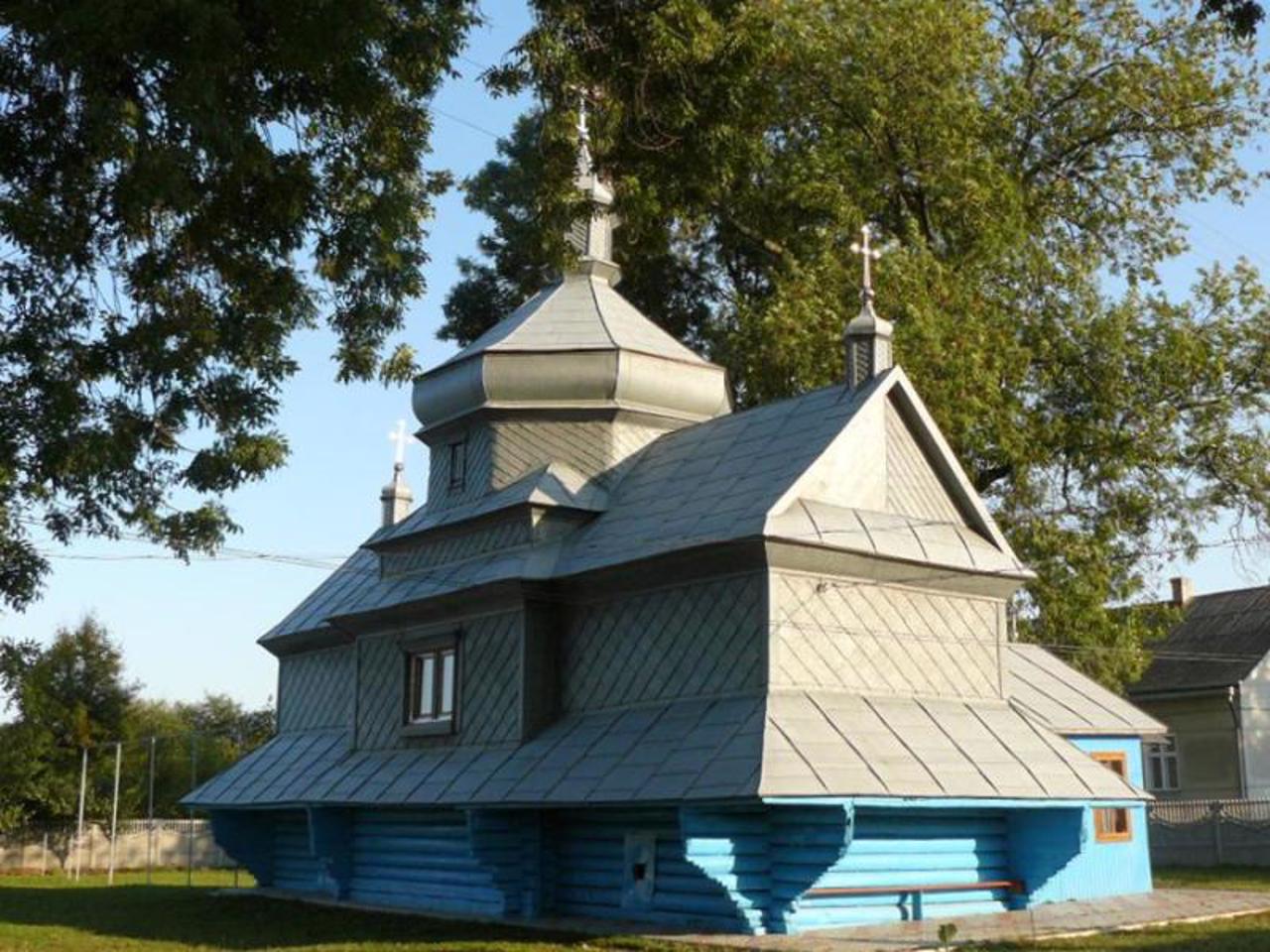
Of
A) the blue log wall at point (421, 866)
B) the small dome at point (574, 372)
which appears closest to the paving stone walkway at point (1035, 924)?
the blue log wall at point (421, 866)

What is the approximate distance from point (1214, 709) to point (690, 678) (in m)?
24.7

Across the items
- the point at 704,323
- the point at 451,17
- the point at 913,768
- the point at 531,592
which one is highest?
the point at 704,323

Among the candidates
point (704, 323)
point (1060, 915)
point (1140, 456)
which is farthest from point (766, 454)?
point (704, 323)

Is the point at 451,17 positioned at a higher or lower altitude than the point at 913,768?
higher

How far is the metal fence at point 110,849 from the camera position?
130ft

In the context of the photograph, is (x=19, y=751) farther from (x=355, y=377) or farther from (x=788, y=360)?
(x=355, y=377)

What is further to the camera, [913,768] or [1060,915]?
[1060,915]

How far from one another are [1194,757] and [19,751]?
30.6 metres

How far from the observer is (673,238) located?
3416cm

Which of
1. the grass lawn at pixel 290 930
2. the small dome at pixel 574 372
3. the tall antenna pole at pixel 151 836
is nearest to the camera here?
the grass lawn at pixel 290 930

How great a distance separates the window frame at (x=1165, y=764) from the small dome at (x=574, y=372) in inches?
841

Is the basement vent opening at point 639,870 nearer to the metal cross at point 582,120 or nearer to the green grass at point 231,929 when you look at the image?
the green grass at point 231,929

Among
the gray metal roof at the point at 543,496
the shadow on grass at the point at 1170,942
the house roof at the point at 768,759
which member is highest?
the gray metal roof at the point at 543,496

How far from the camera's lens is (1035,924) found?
16234 mm
